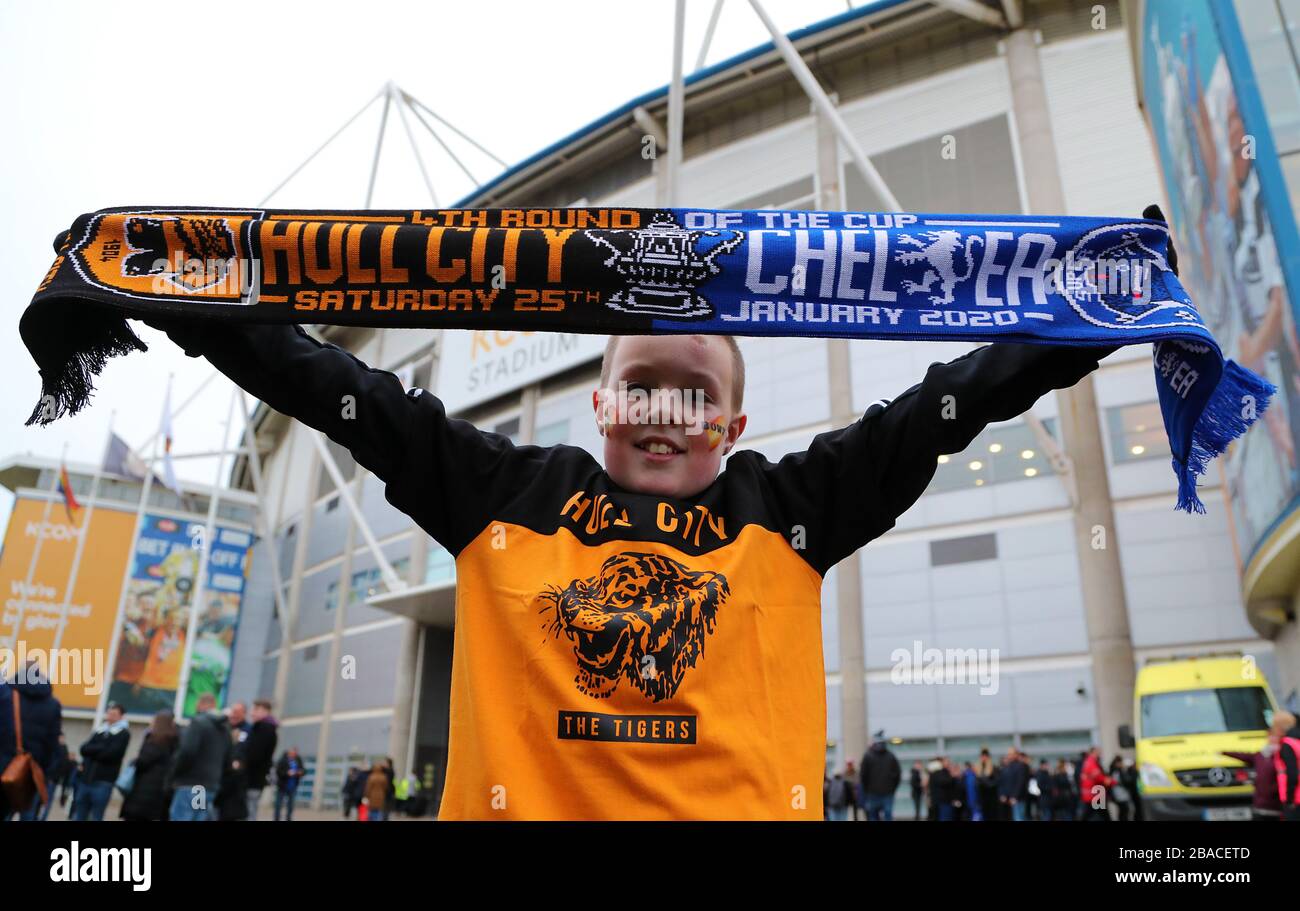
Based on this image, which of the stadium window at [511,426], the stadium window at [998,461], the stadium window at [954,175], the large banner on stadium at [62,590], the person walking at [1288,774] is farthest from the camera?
the large banner on stadium at [62,590]

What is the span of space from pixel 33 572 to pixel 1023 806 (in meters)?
39.1

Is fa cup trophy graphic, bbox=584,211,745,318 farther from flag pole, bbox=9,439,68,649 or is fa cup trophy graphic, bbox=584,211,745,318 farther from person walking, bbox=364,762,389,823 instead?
flag pole, bbox=9,439,68,649

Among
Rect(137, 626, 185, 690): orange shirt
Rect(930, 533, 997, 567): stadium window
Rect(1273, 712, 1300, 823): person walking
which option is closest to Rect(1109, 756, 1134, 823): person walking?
Rect(930, 533, 997, 567): stadium window

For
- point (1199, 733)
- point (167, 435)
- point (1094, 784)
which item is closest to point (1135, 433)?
point (1094, 784)

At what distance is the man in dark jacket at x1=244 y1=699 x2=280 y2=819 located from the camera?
396 inches

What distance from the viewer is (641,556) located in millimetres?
1537

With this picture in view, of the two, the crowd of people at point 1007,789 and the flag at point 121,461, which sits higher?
the flag at point 121,461

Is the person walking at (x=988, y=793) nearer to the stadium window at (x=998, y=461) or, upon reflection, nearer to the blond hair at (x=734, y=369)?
the stadium window at (x=998, y=461)

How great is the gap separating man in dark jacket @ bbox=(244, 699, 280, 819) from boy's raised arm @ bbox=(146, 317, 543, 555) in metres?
9.55

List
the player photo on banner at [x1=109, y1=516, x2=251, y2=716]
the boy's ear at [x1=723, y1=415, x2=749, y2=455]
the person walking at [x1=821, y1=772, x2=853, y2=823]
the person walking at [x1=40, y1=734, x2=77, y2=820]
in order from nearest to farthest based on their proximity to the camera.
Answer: the boy's ear at [x1=723, y1=415, x2=749, y2=455] < the person walking at [x1=40, y1=734, x2=77, y2=820] < the person walking at [x1=821, y1=772, x2=853, y2=823] < the player photo on banner at [x1=109, y1=516, x2=251, y2=716]

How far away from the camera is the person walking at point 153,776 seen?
27.8 ft

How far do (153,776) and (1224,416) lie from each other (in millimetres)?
9562

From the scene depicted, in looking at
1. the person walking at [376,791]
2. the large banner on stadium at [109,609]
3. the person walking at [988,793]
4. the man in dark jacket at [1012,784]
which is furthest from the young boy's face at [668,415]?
the large banner on stadium at [109,609]

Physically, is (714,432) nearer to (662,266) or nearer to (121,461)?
(662,266)
